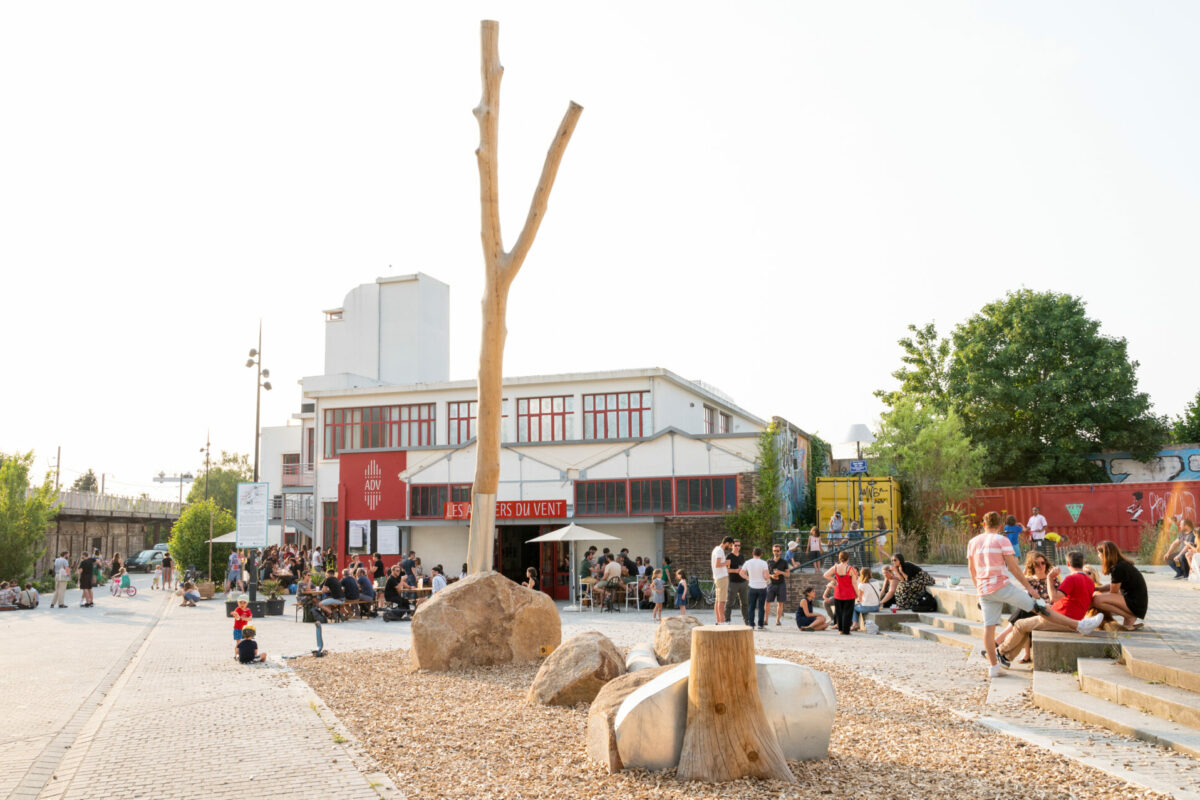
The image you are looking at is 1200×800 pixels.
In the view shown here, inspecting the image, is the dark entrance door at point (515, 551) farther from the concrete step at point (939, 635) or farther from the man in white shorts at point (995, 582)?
the man in white shorts at point (995, 582)

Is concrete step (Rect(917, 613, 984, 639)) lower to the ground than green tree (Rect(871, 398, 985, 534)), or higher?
lower

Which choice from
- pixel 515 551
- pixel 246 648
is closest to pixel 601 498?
pixel 515 551

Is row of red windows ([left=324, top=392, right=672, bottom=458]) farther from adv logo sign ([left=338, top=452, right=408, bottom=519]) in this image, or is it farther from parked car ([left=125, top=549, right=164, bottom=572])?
parked car ([left=125, top=549, right=164, bottom=572])

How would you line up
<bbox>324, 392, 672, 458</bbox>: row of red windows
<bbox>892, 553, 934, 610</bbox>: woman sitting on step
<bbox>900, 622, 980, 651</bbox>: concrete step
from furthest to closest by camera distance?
<bbox>324, 392, 672, 458</bbox>: row of red windows < <bbox>892, 553, 934, 610</bbox>: woman sitting on step < <bbox>900, 622, 980, 651</bbox>: concrete step

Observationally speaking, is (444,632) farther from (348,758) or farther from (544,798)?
(544,798)

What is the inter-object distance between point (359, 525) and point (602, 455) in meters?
10.4

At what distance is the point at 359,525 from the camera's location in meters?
33.2

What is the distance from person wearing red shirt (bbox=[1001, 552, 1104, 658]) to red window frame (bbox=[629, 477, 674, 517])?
59.2 ft

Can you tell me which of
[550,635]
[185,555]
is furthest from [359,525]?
[550,635]

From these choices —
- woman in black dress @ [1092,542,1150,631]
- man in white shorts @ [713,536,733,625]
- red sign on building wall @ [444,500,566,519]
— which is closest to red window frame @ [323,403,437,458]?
red sign on building wall @ [444,500,566,519]

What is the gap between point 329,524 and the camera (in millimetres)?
35875

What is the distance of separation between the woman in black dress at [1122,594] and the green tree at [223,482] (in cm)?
7271

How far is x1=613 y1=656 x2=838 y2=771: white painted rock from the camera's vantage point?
564cm

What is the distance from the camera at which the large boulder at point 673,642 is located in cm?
920
